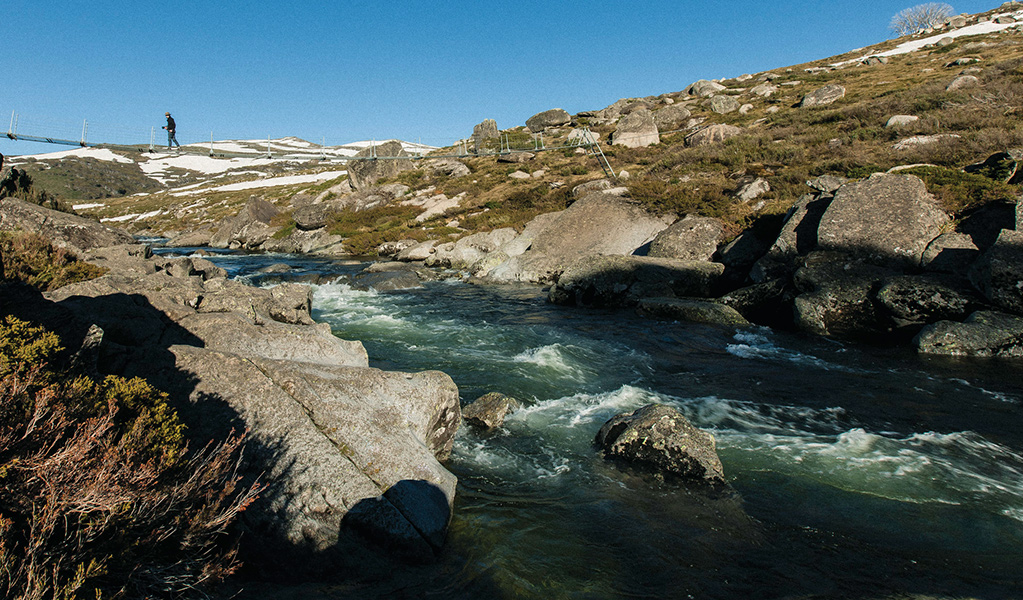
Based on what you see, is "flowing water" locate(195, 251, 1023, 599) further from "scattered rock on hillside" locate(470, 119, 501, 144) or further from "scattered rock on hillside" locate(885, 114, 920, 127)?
"scattered rock on hillside" locate(470, 119, 501, 144)

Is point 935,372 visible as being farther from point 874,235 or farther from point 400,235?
point 400,235

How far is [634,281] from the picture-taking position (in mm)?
17188

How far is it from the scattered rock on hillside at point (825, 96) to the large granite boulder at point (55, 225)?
46409mm

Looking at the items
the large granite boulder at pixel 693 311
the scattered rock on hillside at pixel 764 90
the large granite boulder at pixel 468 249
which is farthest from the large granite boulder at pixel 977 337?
the scattered rock on hillside at pixel 764 90

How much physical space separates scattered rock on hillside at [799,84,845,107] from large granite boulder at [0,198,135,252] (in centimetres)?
4641

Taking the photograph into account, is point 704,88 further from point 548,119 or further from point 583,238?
point 583,238

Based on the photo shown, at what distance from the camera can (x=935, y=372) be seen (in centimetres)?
988

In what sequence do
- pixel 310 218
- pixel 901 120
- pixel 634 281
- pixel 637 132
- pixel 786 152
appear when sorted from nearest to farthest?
pixel 634 281, pixel 901 120, pixel 786 152, pixel 310 218, pixel 637 132

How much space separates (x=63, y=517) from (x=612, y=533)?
4591 millimetres

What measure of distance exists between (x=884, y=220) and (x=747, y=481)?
11.7 metres

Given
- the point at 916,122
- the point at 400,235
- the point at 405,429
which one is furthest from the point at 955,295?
the point at 400,235

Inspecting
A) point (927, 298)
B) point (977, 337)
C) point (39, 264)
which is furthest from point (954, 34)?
point (39, 264)

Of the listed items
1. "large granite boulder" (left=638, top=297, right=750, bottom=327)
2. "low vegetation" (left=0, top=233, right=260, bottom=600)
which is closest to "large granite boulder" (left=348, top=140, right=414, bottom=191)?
"large granite boulder" (left=638, top=297, right=750, bottom=327)

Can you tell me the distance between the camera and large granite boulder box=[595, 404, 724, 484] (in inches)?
248
